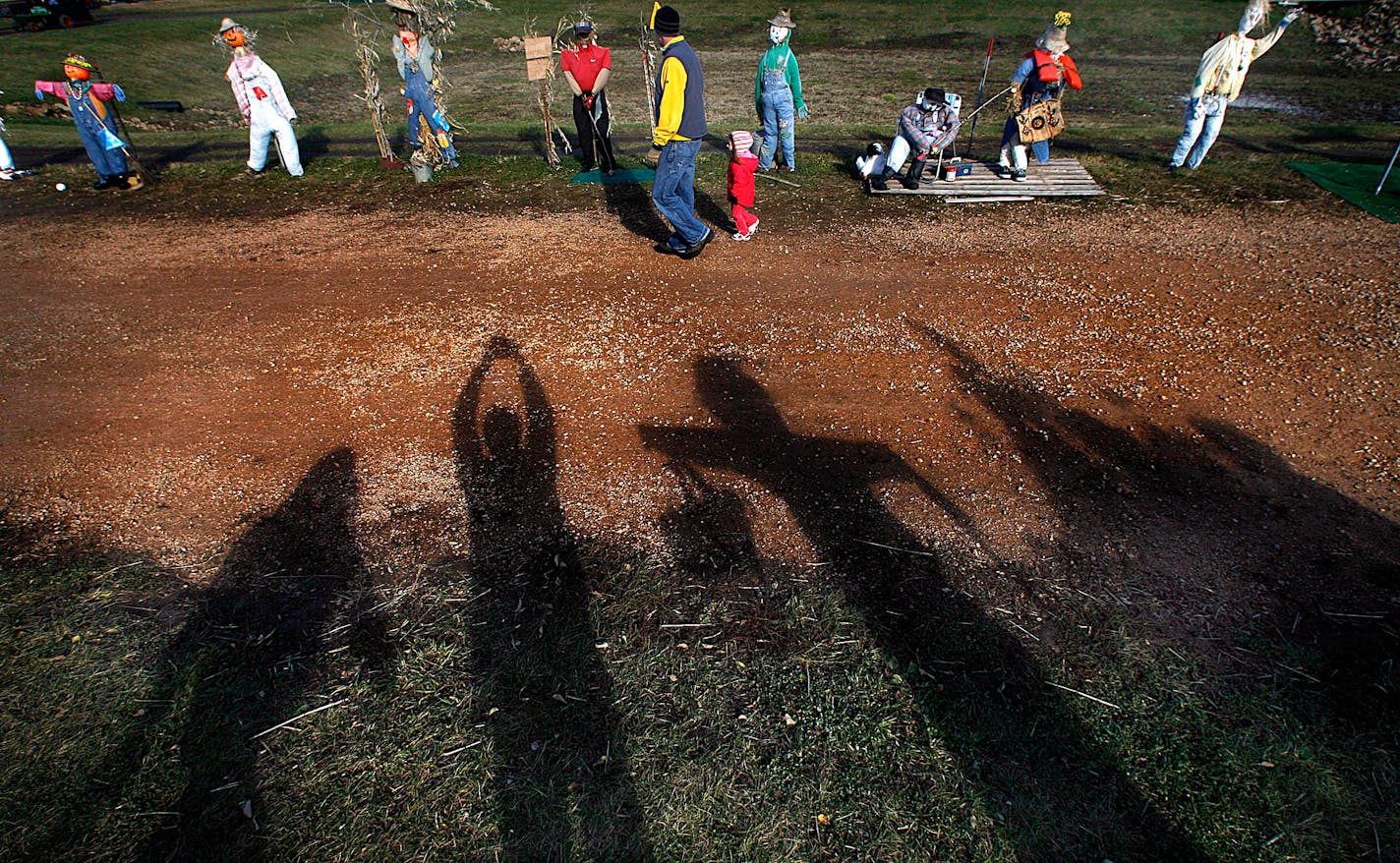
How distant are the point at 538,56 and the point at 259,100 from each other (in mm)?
4246

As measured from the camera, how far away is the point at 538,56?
10.9m

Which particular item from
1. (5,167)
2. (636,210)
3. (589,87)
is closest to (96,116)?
(5,167)

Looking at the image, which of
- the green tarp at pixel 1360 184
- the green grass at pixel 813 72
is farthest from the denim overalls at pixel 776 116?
the green tarp at pixel 1360 184

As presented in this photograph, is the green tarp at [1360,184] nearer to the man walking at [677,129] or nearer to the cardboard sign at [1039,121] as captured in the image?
the cardboard sign at [1039,121]

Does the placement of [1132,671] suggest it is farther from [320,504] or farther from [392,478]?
[320,504]

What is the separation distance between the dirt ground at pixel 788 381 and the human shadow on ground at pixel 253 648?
0.82ft

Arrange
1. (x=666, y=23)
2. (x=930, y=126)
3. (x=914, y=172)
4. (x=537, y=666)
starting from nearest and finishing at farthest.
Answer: (x=537, y=666) → (x=666, y=23) → (x=930, y=126) → (x=914, y=172)

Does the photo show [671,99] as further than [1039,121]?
No

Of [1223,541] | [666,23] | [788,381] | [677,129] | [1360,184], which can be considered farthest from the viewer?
[1360,184]

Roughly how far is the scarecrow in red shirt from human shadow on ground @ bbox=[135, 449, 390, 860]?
7.68 metres

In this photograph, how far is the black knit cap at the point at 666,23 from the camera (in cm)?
696

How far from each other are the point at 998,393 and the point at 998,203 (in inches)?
197

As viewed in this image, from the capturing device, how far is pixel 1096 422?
5406mm

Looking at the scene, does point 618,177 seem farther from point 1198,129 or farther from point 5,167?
point 5,167
